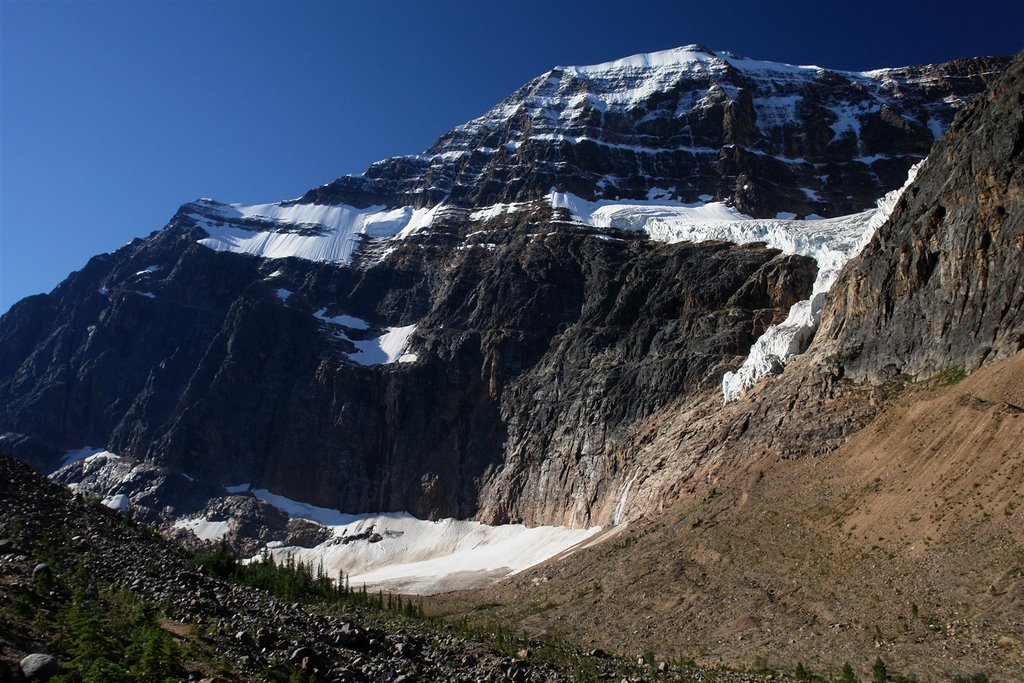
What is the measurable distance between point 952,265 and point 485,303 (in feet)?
244

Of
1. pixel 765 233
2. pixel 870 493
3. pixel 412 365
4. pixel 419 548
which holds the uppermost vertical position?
pixel 765 233

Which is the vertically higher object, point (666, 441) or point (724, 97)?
point (724, 97)

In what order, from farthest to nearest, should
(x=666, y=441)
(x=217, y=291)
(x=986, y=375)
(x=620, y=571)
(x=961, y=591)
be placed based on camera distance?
1. (x=217, y=291)
2. (x=666, y=441)
3. (x=620, y=571)
4. (x=986, y=375)
5. (x=961, y=591)

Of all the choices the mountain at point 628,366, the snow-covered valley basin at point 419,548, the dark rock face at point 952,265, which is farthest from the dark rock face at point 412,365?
the dark rock face at point 952,265

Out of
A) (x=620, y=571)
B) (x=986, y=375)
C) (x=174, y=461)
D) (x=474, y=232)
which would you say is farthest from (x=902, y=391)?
(x=174, y=461)

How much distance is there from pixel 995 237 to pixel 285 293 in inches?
4772

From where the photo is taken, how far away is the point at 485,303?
12256cm

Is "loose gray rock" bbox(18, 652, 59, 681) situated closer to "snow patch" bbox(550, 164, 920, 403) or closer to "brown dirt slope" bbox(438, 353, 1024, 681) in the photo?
"brown dirt slope" bbox(438, 353, 1024, 681)

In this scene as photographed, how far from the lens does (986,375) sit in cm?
4762

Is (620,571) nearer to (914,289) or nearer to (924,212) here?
(914,289)

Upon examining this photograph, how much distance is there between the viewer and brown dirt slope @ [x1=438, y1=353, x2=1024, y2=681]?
3183 centimetres

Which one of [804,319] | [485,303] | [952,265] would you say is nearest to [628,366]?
[804,319]

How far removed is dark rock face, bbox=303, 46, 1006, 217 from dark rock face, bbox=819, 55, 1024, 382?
215 feet

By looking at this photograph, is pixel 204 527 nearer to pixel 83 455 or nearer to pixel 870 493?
pixel 83 455
